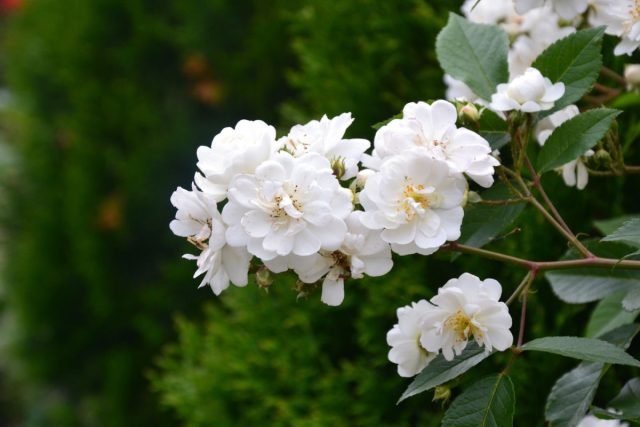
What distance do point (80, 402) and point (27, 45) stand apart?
1524mm

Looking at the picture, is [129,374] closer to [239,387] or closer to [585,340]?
[239,387]

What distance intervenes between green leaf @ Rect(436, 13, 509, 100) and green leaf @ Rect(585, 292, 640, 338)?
35cm

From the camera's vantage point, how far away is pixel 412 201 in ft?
2.30

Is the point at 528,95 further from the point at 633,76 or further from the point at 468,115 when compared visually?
the point at 633,76

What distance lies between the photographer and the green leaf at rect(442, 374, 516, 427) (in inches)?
30.5

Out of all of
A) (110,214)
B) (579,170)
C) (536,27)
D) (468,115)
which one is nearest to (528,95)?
(468,115)

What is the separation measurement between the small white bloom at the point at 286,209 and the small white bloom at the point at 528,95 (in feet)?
0.74

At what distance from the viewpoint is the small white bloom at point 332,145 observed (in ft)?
2.58

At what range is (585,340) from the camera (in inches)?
29.7

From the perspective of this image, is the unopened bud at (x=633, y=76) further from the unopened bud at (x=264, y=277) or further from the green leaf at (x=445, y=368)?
the unopened bud at (x=264, y=277)

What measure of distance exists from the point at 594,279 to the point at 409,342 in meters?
0.36

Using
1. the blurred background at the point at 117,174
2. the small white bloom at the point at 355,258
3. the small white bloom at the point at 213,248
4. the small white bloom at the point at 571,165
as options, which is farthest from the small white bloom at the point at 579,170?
the blurred background at the point at 117,174

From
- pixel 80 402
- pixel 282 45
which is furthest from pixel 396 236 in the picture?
pixel 80 402

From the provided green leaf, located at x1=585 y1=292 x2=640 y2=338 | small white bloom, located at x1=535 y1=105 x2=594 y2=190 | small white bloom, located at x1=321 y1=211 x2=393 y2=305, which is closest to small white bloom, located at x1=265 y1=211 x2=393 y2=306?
small white bloom, located at x1=321 y1=211 x2=393 y2=305
